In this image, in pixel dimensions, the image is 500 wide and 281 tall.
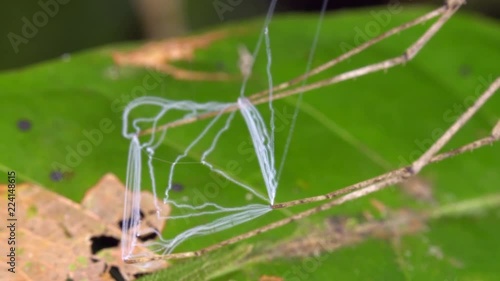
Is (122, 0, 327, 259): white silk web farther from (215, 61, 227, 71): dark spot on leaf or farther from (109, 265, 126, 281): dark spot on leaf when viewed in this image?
(215, 61, 227, 71): dark spot on leaf

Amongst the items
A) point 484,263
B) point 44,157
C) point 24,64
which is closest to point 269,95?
point 44,157

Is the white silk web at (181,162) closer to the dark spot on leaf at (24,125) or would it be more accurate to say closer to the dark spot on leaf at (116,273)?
the dark spot on leaf at (116,273)

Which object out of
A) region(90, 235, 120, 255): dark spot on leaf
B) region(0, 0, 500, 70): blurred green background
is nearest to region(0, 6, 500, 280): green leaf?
region(90, 235, 120, 255): dark spot on leaf

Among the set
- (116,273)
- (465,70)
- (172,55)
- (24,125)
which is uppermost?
(24,125)

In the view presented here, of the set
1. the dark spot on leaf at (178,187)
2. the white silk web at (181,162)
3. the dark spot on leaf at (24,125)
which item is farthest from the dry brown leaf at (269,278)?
the dark spot on leaf at (24,125)

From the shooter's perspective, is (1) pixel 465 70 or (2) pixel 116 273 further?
(1) pixel 465 70

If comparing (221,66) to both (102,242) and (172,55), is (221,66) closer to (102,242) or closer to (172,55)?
(172,55)

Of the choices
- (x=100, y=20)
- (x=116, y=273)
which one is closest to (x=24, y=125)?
(x=116, y=273)

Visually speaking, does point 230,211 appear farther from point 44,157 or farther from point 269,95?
point 44,157
